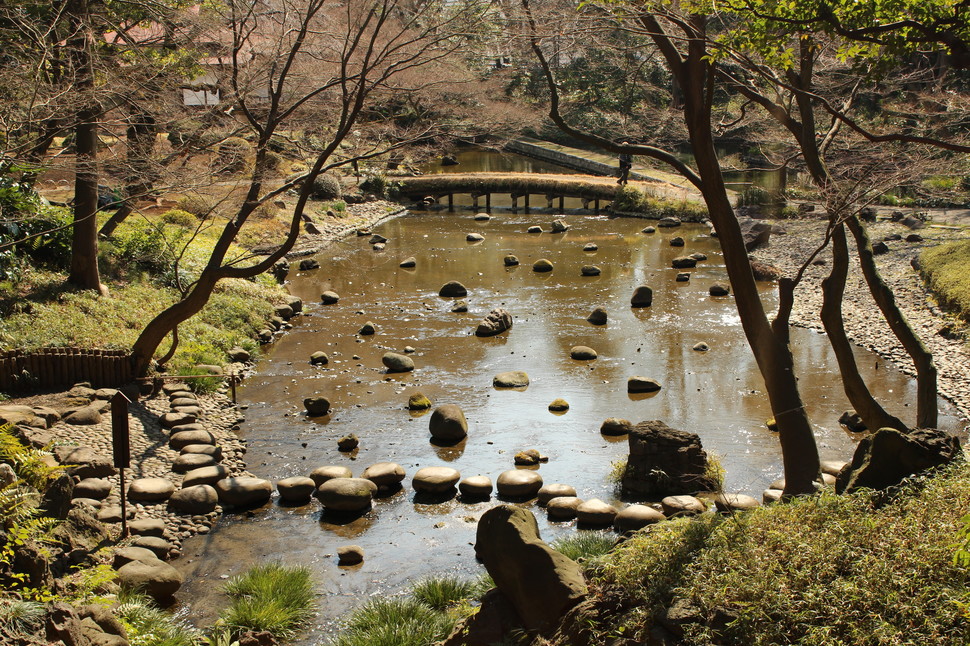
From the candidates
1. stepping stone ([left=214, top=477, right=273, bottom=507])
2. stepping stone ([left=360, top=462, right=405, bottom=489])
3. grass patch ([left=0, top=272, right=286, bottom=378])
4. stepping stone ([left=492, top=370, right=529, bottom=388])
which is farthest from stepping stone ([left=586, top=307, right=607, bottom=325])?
stepping stone ([left=214, top=477, right=273, bottom=507])

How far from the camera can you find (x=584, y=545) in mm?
7766

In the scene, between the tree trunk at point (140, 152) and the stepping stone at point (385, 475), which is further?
the tree trunk at point (140, 152)

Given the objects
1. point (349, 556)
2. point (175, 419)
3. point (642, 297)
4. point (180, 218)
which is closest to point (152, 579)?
point (349, 556)

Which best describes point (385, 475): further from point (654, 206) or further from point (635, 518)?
point (654, 206)

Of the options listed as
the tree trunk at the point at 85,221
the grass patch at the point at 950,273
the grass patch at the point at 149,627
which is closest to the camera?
the grass patch at the point at 149,627

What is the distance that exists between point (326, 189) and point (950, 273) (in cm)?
2172

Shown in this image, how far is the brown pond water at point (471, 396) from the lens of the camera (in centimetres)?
880

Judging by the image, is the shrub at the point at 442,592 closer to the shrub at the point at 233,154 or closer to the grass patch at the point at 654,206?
the shrub at the point at 233,154

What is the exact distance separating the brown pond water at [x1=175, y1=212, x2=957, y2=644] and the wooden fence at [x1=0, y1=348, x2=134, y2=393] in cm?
203

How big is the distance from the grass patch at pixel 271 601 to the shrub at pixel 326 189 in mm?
24843

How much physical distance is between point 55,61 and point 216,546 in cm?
691

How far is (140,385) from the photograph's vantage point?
40.2ft

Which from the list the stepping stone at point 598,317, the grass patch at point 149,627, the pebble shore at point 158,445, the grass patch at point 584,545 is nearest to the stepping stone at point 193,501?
the pebble shore at point 158,445

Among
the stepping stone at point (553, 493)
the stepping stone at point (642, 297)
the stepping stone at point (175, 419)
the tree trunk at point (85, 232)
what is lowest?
the stepping stone at point (553, 493)
